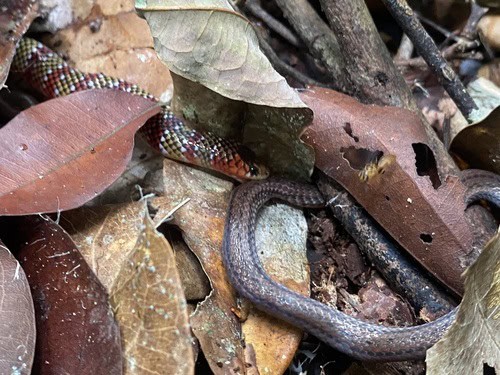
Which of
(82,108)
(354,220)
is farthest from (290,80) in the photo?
(82,108)

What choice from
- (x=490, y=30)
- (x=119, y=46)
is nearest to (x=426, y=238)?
(x=490, y=30)

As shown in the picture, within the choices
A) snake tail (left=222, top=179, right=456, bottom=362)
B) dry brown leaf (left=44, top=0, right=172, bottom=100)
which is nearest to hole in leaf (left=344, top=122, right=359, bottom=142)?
snake tail (left=222, top=179, right=456, bottom=362)

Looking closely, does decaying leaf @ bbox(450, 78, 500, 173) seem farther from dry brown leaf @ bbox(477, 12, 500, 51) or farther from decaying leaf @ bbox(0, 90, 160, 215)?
decaying leaf @ bbox(0, 90, 160, 215)

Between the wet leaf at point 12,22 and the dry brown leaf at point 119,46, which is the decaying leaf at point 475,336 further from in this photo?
the wet leaf at point 12,22

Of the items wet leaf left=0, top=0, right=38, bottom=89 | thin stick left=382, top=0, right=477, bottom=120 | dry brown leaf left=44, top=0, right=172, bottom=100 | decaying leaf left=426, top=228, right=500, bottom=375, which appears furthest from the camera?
dry brown leaf left=44, top=0, right=172, bottom=100

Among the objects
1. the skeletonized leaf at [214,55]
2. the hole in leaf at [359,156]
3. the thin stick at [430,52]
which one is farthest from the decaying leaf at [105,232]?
the thin stick at [430,52]

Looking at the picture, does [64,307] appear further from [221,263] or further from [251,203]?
[251,203]

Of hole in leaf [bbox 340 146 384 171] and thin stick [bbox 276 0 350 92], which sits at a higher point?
thin stick [bbox 276 0 350 92]
